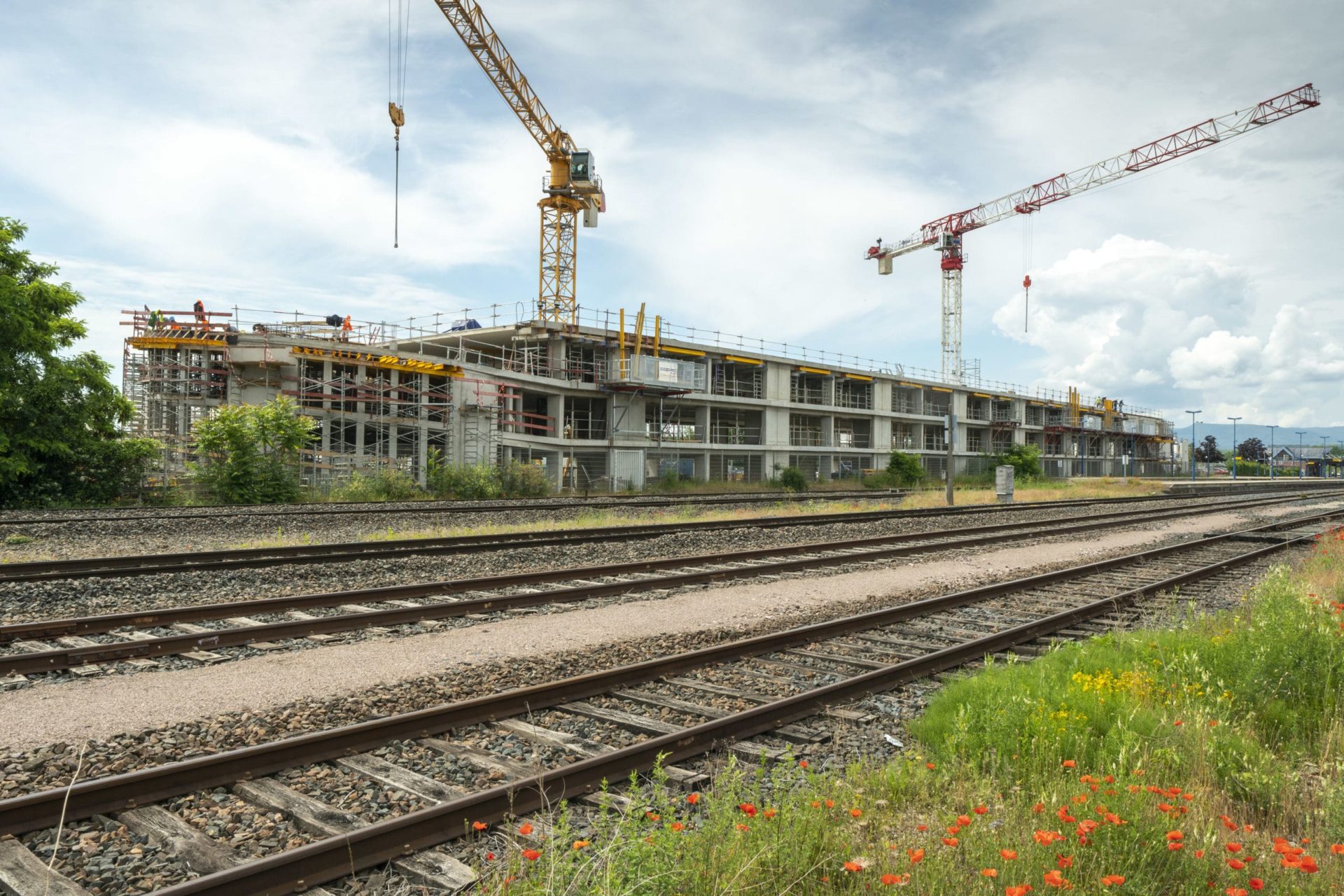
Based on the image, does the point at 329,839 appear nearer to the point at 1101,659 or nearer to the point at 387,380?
the point at 1101,659

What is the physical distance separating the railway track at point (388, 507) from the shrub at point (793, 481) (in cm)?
1155

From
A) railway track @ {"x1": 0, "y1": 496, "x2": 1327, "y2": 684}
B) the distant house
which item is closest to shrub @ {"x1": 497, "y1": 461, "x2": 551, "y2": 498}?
railway track @ {"x1": 0, "y1": 496, "x2": 1327, "y2": 684}

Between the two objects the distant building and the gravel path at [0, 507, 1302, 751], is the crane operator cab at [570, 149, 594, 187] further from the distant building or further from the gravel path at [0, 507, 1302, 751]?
the gravel path at [0, 507, 1302, 751]

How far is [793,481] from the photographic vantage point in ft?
149

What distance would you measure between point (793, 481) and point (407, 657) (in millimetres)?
38764

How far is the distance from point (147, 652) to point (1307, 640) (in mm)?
9931

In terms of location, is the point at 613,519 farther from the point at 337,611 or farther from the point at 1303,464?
the point at 1303,464

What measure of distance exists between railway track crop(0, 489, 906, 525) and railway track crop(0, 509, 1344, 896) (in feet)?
52.3

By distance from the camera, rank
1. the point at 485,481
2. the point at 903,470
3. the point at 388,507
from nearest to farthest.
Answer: the point at 388,507
the point at 485,481
the point at 903,470

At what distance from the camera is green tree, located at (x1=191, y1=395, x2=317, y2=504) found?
25000mm

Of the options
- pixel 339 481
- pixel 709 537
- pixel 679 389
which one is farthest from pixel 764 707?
pixel 679 389

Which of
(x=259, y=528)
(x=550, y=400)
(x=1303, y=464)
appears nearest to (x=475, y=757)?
(x=259, y=528)

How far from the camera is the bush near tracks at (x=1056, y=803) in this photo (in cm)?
327

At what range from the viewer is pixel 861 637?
349 inches
